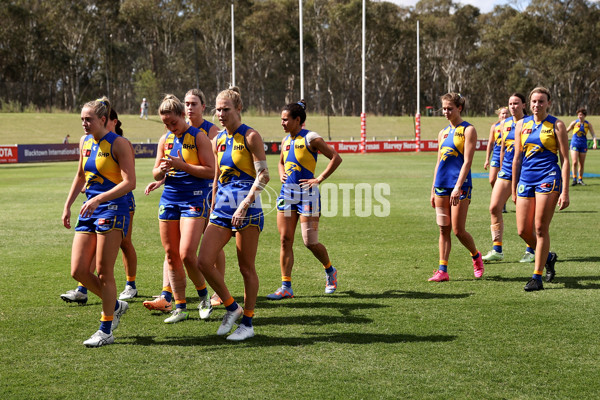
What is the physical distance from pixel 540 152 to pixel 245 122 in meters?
50.5

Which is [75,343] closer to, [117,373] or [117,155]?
[117,373]

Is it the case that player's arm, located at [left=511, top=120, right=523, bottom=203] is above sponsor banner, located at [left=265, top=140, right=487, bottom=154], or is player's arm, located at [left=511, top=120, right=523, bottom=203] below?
above

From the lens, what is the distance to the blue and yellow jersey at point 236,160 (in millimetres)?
5316

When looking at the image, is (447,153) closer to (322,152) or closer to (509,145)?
(322,152)

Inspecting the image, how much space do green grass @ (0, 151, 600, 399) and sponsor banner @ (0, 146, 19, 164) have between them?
28931mm

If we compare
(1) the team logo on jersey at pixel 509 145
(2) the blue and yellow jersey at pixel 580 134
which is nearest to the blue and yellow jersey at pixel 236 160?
(1) the team logo on jersey at pixel 509 145

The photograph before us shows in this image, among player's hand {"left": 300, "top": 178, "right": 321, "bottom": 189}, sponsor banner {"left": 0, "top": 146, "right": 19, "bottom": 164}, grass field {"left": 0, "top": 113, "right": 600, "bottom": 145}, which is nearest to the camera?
player's hand {"left": 300, "top": 178, "right": 321, "bottom": 189}

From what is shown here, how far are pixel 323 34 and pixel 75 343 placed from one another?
72.0 meters

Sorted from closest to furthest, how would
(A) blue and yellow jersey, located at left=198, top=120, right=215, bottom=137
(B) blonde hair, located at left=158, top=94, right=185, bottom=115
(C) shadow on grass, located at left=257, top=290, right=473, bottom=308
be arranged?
(B) blonde hair, located at left=158, top=94, right=185, bottom=115 → (A) blue and yellow jersey, located at left=198, top=120, right=215, bottom=137 → (C) shadow on grass, located at left=257, top=290, right=473, bottom=308

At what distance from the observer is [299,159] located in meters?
6.80

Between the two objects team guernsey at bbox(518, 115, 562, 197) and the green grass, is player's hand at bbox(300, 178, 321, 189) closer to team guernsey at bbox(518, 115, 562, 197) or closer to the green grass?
the green grass

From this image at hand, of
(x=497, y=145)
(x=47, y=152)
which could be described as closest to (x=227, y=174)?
(x=497, y=145)

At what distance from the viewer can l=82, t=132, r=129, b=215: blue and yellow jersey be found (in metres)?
5.20

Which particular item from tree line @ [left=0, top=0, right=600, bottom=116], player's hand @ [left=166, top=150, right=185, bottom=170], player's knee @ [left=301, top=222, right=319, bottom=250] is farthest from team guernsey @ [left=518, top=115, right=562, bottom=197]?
tree line @ [left=0, top=0, right=600, bottom=116]
